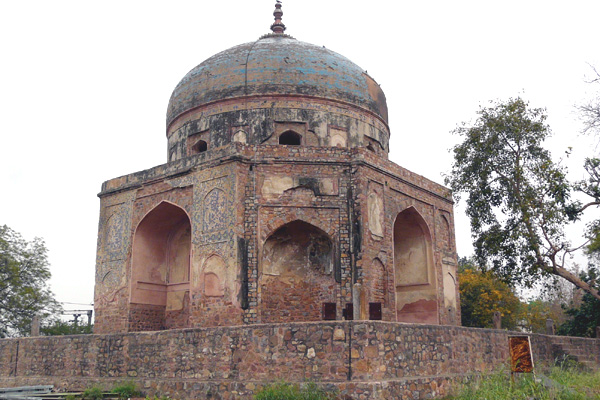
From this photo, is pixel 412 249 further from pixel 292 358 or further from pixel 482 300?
pixel 482 300

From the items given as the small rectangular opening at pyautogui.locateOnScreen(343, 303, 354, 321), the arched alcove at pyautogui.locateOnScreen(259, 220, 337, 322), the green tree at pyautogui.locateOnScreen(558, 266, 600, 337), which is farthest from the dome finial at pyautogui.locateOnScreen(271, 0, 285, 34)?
the green tree at pyautogui.locateOnScreen(558, 266, 600, 337)

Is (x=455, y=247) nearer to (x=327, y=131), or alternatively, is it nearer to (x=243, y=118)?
(x=327, y=131)

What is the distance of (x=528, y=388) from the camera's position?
7.55 m

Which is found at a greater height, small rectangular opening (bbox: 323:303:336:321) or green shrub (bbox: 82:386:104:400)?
small rectangular opening (bbox: 323:303:336:321)

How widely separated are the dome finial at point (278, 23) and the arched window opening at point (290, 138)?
435 cm

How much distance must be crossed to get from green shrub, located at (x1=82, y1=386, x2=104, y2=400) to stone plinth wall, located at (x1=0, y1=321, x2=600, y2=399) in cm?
23

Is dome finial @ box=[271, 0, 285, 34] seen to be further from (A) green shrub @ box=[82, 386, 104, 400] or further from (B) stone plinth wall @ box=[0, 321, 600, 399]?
(A) green shrub @ box=[82, 386, 104, 400]

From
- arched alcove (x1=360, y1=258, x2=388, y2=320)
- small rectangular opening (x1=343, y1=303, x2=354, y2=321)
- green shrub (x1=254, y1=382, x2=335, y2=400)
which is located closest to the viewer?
green shrub (x1=254, y1=382, x2=335, y2=400)

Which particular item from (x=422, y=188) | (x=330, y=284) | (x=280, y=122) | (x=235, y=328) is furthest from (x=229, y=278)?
(x=422, y=188)

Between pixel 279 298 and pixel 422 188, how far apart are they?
468cm

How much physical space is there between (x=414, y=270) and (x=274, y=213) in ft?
14.5

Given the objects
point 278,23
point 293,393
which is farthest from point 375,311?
point 278,23

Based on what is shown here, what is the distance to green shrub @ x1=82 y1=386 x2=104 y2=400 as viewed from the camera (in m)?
9.75

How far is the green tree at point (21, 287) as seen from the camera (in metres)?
21.4
